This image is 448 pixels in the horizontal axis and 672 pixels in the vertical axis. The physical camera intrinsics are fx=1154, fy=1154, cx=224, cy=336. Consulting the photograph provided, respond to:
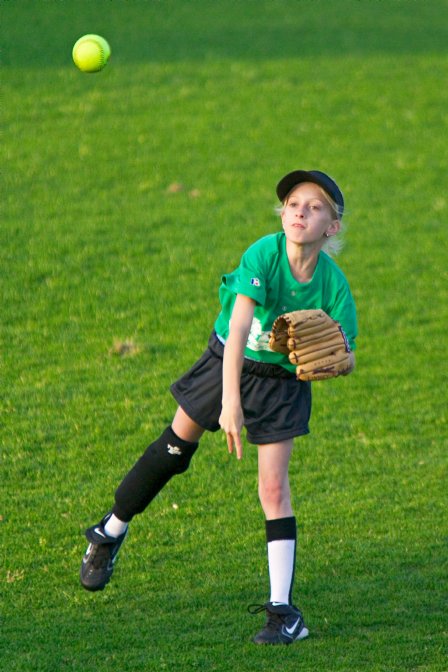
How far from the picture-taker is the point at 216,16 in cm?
1844

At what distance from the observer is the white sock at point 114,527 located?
5.26 metres

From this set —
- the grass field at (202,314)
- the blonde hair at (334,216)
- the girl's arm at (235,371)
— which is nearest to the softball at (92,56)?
the grass field at (202,314)

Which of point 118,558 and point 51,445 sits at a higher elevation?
point 51,445

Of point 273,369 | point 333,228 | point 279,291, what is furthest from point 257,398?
point 333,228

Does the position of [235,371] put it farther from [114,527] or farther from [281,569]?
[114,527]

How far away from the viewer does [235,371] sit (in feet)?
15.2

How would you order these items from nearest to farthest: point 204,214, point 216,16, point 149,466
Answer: point 149,466, point 204,214, point 216,16

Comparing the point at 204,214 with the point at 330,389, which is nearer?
the point at 330,389

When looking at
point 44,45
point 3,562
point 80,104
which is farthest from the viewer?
point 44,45

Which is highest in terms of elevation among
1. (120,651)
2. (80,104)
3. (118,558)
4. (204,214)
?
(80,104)

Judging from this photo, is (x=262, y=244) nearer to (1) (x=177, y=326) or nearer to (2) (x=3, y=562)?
(2) (x=3, y=562)

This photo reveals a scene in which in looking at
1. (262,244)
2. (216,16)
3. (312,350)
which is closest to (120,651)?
(312,350)

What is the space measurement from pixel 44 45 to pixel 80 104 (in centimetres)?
229

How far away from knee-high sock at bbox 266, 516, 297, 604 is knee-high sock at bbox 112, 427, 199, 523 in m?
0.55
